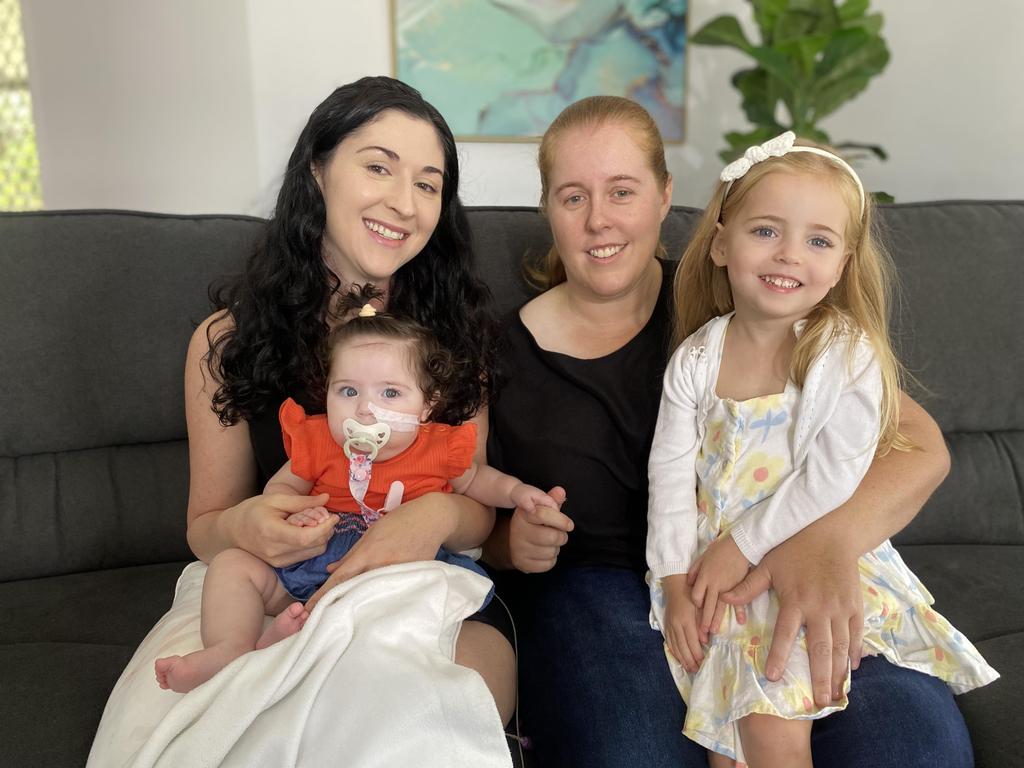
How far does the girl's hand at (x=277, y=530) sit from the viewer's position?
4.15 ft

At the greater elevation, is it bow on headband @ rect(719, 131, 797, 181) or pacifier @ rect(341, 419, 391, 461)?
bow on headband @ rect(719, 131, 797, 181)

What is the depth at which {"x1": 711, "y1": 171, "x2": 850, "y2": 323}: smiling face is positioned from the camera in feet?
4.26

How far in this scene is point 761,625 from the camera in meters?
1.28

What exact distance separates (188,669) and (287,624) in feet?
0.48

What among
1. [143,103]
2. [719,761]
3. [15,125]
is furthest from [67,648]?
[15,125]

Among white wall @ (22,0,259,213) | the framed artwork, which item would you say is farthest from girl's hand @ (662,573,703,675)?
white wall @ (22,0,259,213)

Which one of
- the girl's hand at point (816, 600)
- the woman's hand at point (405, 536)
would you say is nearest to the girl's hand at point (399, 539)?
the woman's hand at point (405, 536)

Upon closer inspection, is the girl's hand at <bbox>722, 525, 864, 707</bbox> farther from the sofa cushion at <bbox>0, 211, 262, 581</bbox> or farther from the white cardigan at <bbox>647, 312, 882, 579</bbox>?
the sofa cushion at <bbox>0, 211, 262, 581</bbox>

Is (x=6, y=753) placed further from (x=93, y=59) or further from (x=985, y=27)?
(x=985, y=27)

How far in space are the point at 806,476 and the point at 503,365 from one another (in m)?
0.61

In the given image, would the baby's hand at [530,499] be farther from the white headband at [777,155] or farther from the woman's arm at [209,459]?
the white headband at [777,155]

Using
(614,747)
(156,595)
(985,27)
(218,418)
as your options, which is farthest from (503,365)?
(985,27)

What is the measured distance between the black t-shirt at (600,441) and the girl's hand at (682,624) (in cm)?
22

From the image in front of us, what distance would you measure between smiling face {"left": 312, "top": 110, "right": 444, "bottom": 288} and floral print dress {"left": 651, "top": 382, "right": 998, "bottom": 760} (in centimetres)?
63
